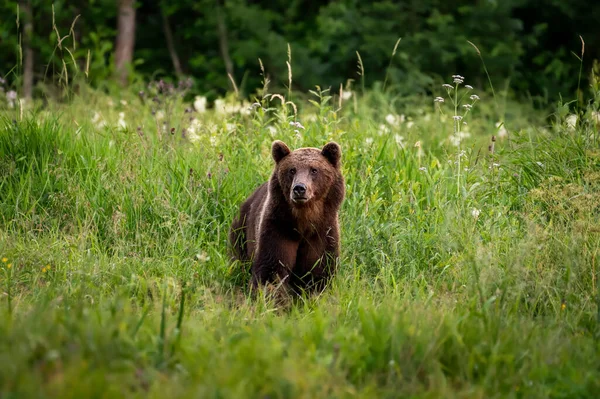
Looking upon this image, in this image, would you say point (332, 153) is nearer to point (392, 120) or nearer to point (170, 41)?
point (392, 120)

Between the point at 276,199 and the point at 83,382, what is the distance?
105 inches

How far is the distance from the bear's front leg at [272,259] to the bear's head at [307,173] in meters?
0.28

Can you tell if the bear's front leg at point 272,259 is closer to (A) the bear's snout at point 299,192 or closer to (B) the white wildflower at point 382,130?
(A) the bear's snout at point 299,192

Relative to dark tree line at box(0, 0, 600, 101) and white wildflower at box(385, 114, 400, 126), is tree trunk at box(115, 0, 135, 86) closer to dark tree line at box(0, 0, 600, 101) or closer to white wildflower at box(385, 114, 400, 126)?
dark tree line at box(0, 0, 600, 101)

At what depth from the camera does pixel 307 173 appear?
17.1ft

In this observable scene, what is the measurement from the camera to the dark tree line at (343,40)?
14352mm

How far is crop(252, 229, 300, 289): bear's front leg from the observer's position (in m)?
5.23

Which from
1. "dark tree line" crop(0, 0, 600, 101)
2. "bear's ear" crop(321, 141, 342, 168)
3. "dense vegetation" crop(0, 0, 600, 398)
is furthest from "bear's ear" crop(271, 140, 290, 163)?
"dark tree line" crop(0, 0, 600, 101)

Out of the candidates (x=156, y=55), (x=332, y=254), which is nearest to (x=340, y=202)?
(x=332, y=254)

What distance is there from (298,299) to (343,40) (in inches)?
427

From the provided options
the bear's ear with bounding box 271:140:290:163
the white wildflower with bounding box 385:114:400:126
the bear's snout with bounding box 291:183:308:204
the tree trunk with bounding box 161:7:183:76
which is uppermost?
the bear's ear with bounding box 271:140:290:163

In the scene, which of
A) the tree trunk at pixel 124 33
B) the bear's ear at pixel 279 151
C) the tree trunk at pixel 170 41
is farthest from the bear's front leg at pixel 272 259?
the tree trunk at pixel 170 41

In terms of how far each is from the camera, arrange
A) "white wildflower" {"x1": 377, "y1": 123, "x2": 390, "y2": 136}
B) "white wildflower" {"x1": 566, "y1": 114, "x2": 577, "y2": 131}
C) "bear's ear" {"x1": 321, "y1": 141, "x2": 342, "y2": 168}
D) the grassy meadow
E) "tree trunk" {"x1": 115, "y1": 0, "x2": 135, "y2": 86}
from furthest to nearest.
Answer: "tree trunk" {"x1": 115, "y1": 0, "x2": 135, "y2": 86} < "white wildflower" {"x1": 377, "y1": 123, "x2": 390, "y2": 136} < "white wildflower" {"x1": 566, "y1": 114, "x2": 577, "y2": 131} < "bear's ear" {"x1": 321, "y1": 141, "x2": 342, "y2": 168} < the grassy meadow

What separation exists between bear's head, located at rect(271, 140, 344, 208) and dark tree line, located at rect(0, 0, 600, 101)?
7.41m
